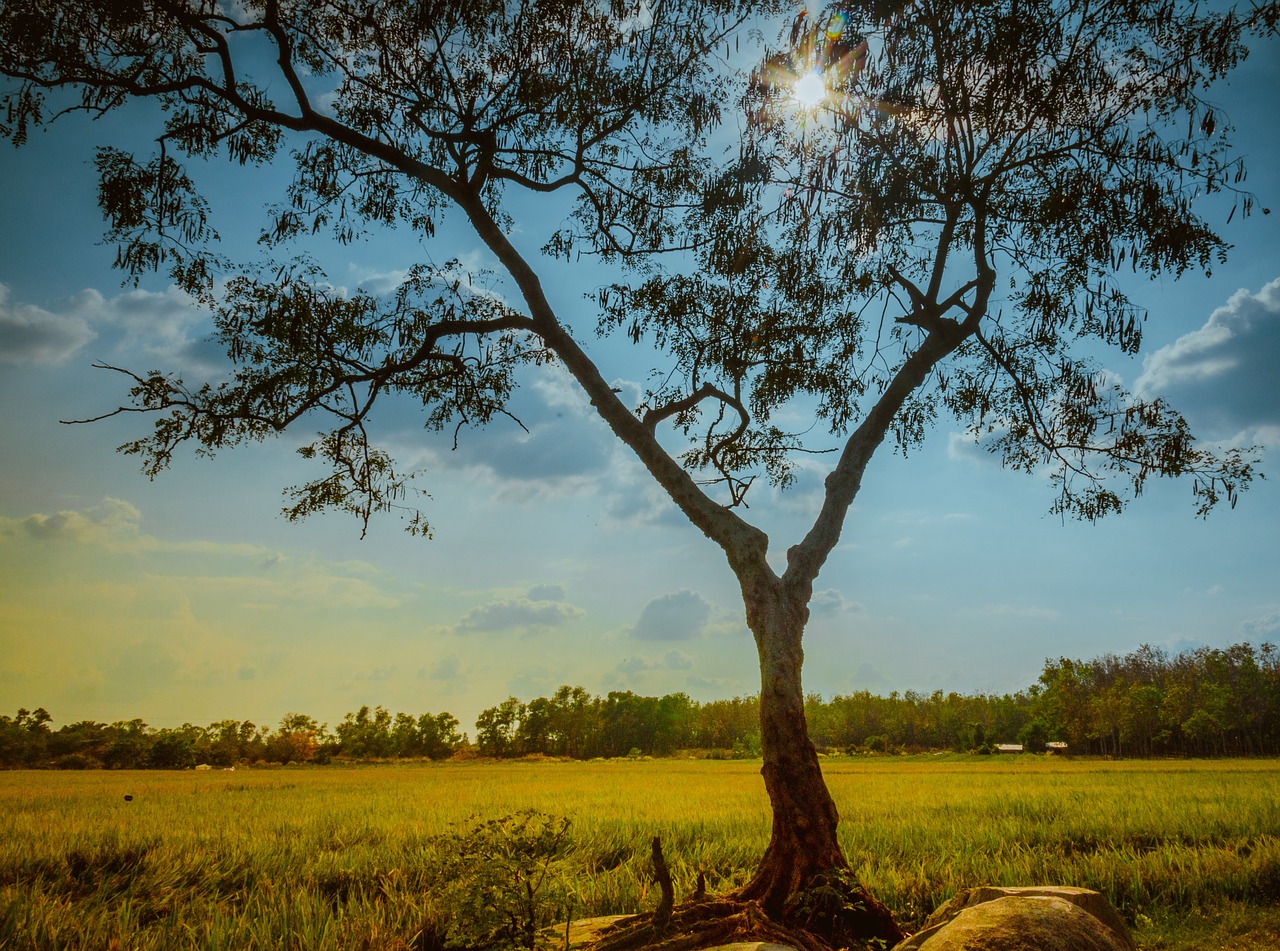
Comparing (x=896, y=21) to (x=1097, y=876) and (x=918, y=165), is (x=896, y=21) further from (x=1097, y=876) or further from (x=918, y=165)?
(x=1097, y=876)

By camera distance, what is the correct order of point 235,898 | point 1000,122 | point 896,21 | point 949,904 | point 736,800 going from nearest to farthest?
point 949,904, point 235,898, point 896,21, point 1000,122, point 736,800

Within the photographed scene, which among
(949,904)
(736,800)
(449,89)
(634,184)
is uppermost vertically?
(449,89)

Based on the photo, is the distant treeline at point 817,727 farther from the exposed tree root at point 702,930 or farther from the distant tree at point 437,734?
the exposed tree root at point 702,930

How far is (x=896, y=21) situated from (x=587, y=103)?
3976 mm

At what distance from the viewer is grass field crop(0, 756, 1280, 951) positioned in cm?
556

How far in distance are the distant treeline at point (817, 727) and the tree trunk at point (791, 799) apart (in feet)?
151

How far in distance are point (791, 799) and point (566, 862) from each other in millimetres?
2506

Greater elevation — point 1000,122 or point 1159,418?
point 1000,122

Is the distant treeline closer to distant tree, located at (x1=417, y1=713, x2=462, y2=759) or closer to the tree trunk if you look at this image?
distant tree, located at (x1=417, y1=713, x2=462, y2=759)

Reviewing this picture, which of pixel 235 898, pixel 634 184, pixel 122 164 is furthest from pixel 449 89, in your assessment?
pixel 235 898

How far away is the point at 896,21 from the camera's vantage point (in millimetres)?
7723

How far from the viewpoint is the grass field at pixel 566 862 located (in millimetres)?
5559

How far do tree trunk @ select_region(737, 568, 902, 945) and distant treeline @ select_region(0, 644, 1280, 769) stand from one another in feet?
151

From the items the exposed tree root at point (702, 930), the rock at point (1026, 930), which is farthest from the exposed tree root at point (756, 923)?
the rock at point (1026, 930)
